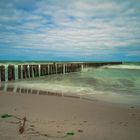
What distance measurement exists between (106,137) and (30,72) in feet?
68.4

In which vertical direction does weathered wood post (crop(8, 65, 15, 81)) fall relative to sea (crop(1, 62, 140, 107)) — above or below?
above

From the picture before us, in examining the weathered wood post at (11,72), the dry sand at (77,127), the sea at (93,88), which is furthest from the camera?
the weathered wood post at (11,72)

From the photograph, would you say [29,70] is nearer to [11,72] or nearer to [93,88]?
[11,72]

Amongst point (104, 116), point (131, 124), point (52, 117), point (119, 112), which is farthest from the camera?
point (119, 112)

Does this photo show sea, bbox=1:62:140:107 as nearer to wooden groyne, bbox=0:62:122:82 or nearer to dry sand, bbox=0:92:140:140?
wooden groyne, bbox=0:62:122:82

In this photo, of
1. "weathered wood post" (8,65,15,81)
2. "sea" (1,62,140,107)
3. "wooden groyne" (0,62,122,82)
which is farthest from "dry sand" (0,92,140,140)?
"weathered wood post" (8,65,15,81)

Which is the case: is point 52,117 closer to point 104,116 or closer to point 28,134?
point 104,116

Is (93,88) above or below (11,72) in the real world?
below

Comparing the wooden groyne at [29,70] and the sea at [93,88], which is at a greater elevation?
the wooden groyne at [29,70]

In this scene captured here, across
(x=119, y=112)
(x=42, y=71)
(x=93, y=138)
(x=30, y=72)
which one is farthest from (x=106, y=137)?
(x=42, y=71)

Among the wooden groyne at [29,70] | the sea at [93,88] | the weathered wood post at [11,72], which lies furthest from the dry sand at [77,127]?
the weathered wood post at [11,72]

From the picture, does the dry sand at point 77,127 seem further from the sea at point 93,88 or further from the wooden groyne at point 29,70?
the wooden groyne at point 29,70

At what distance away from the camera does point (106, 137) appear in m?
3.85

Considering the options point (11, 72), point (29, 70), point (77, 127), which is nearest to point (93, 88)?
point (11, 72)
